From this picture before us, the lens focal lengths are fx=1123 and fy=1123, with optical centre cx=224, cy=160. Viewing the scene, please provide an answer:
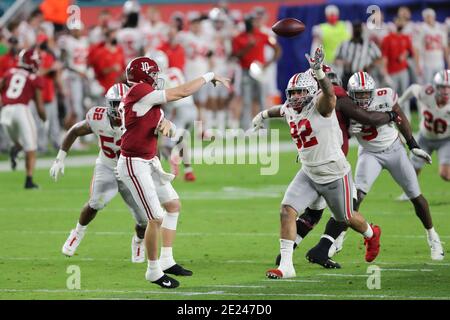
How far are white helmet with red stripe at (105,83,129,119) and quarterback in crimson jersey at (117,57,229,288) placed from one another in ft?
3.06

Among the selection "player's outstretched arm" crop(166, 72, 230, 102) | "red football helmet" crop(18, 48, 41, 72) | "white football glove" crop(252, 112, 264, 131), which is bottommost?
"white football glove" crop(252, 112, 264, 131)

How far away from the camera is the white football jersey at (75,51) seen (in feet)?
63.1

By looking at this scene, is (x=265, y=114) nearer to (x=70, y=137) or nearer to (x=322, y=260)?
(x=322, y=260)

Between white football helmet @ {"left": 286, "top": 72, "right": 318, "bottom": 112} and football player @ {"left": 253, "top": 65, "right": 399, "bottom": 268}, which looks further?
football player @ {"left": 253, "top": 65, "right": 399, "bottom": 268}

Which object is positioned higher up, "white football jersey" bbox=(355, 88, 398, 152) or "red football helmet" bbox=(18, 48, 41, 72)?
"red football helmet" bbox=(18, 48, 41, 72)

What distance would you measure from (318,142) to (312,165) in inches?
7.3

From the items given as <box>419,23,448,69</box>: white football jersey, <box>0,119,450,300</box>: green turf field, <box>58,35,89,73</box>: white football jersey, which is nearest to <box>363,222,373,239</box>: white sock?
<box>0,119,450,300</box>: green turf field

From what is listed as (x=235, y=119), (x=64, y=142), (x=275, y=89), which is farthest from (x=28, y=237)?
(x=275, y=89)

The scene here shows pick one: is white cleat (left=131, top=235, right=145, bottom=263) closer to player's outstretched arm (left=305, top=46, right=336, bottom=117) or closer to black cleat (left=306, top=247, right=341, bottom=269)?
black cleat (left=306, top=247, right=341, bottom=269)

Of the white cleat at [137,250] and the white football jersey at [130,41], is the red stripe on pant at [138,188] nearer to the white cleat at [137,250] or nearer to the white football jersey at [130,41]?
the white cleat at [137,250]

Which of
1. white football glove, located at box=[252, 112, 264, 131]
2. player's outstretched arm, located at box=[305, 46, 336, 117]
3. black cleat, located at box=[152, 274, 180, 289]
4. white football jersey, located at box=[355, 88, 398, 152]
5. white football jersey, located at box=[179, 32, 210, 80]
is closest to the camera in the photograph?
player's outstretched arm, located at box=[305, 46, 336, 117]

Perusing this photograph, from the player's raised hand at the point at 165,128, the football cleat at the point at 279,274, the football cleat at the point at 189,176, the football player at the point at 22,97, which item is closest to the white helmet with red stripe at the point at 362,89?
the football cleat at the point at 279,274

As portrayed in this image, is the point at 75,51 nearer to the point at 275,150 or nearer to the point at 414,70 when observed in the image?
the point at 275,150

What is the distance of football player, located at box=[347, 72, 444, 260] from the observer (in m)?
9.16
